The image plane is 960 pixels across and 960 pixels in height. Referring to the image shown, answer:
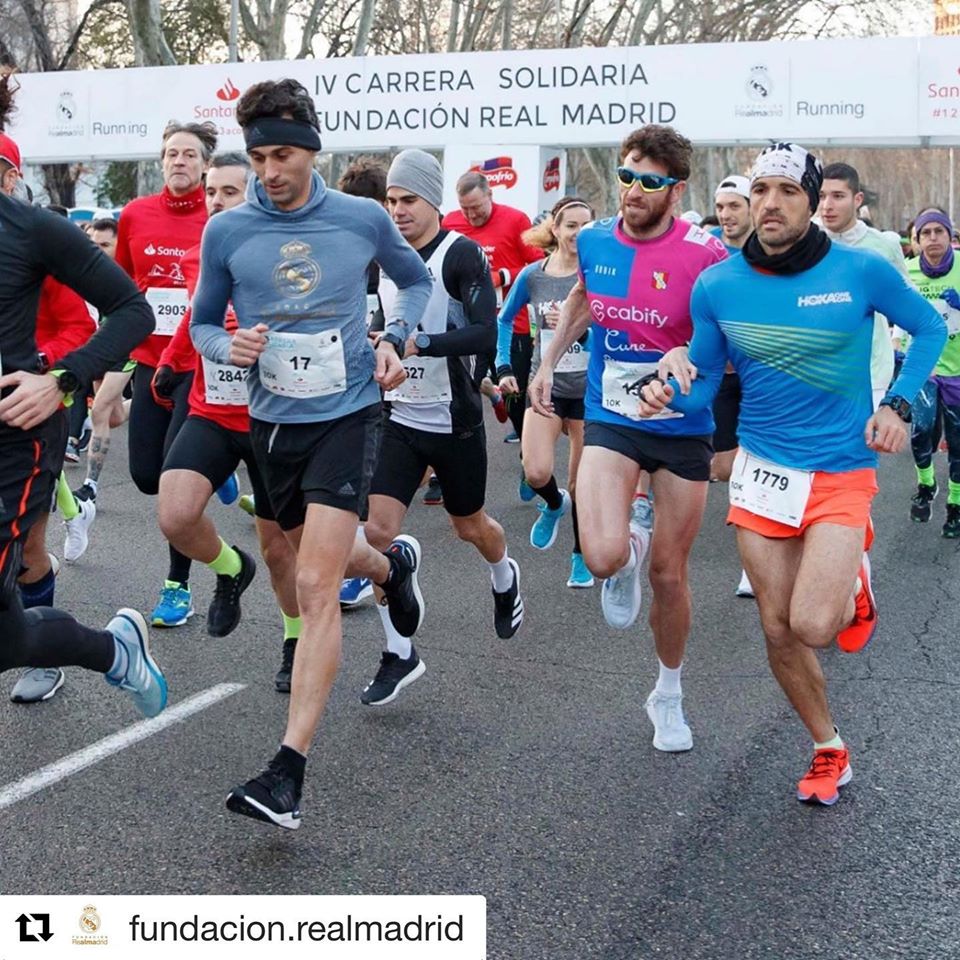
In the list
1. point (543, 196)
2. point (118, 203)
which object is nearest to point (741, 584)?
point (543, 196)

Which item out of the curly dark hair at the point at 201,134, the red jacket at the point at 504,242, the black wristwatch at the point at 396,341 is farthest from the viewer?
the red jacket at the point at 504,242

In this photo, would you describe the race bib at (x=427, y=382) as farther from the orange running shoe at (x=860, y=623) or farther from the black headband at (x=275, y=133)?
the orange running shoe at (x=860, y=623)

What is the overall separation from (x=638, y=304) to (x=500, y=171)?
43.6 feet

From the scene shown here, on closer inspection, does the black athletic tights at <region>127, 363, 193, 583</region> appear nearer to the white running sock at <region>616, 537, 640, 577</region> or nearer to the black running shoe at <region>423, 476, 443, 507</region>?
the white running sock at <region>616, 537, 640, 577</region>

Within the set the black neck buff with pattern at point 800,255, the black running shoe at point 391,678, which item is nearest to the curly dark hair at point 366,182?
the black running shoe at point 391,678

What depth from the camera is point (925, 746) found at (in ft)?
17.0

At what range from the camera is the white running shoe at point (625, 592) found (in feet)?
18.6

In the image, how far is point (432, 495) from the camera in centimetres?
1073

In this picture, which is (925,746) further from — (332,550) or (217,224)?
(217,224)

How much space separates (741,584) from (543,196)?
1159 cm

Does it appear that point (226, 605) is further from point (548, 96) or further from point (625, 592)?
point (548, 96)

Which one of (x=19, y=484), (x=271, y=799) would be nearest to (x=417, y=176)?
(x=19, y=484)

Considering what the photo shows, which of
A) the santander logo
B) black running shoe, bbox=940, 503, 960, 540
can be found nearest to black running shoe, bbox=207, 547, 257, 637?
black running shoe, bbox=940, 503, 960, 540

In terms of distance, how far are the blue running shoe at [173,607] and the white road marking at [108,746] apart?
3.48 ft
